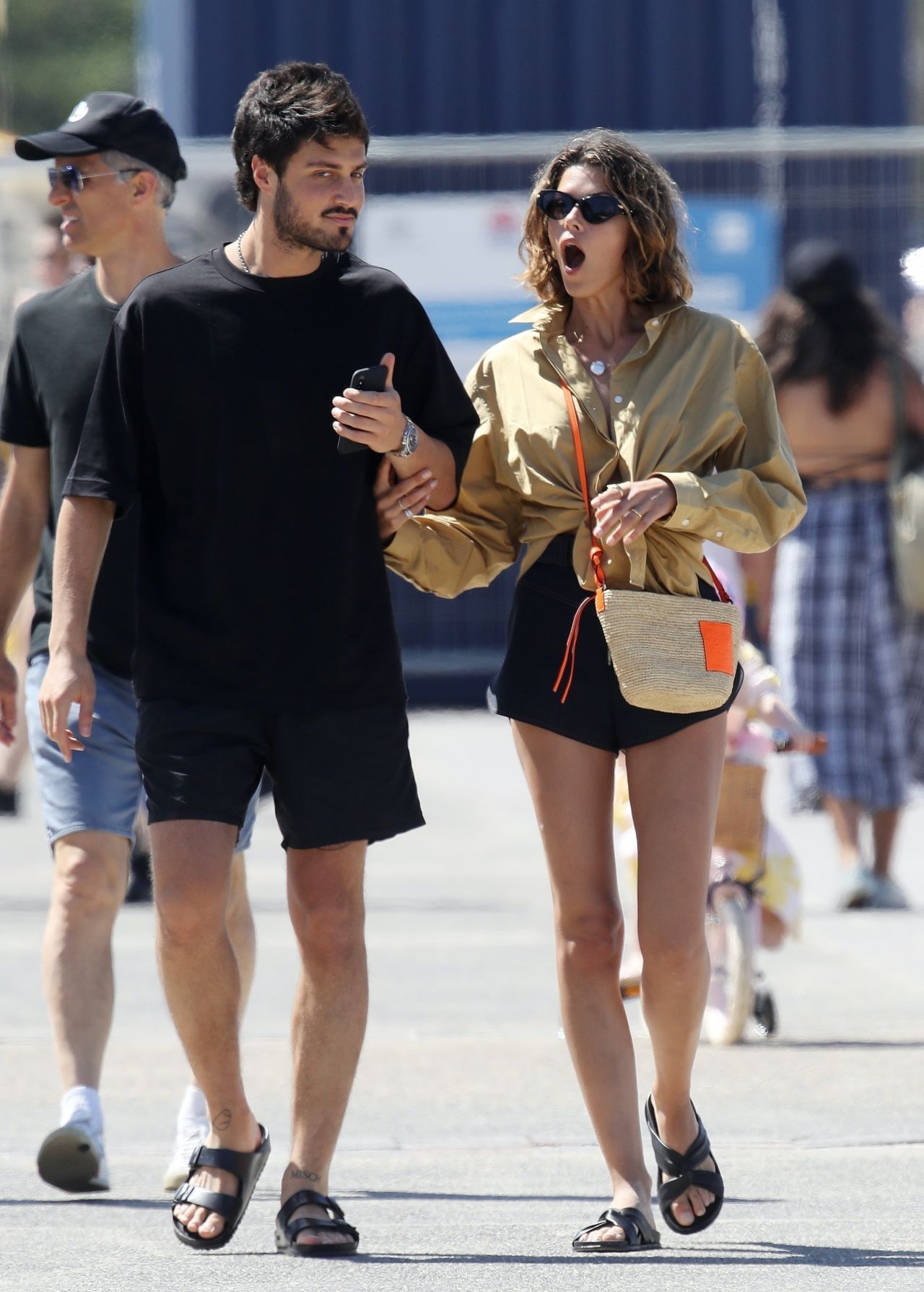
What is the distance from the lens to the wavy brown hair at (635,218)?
14.2ft

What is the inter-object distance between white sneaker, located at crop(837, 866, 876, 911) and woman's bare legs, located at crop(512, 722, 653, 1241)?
4123 millimetres

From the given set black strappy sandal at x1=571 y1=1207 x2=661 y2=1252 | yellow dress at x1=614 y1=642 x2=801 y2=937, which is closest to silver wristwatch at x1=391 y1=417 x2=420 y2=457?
black strappy sandal at x1=571 y1=1207 x2=661 y2=1252

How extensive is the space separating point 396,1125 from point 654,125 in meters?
10.7

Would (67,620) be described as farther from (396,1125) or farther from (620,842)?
(620,842)

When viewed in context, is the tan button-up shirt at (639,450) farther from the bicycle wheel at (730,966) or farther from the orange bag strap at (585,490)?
the bicycle wheel at (730,966)

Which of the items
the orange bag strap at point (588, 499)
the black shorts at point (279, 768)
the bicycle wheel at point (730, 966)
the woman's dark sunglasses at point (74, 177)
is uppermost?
the woman's dark sunglasses at point (74, 177)

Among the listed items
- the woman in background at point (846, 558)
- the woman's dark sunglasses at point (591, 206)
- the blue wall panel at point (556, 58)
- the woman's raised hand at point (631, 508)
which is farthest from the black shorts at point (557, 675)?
the blue wall panel at point (556, 58)

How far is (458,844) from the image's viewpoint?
9.94 metres

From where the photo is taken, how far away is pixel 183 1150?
4777mm

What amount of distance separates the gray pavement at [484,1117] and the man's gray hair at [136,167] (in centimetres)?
210

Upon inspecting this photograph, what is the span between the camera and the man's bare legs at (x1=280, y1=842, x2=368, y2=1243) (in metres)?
4.19

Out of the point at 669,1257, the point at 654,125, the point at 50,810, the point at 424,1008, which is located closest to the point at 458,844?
the point at 424,1008

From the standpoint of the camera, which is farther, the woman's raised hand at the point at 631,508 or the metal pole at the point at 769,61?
the metal pole at the point at 769,61

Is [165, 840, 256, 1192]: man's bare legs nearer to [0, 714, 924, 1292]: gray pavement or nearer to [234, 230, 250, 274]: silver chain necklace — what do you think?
[0, 714, 924, 1292]: gray pavement
